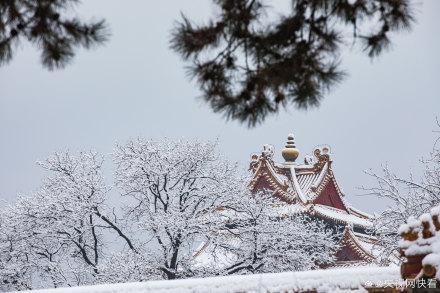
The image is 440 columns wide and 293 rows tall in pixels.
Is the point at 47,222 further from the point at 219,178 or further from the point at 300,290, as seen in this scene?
the point at 300,290

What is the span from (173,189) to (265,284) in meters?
11.1

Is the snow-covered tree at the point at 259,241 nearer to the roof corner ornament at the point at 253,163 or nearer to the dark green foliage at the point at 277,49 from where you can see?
the roof corner ornament at the point at 253,163

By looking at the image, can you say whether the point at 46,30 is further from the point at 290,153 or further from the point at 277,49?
the point at 290,153

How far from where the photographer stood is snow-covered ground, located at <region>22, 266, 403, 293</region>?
544 cm

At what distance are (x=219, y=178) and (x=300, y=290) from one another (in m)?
11.3

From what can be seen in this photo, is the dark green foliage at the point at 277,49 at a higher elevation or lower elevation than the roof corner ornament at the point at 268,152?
lower

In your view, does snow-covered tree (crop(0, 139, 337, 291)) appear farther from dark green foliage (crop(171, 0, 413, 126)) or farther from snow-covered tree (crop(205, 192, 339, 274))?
dark green foliage (crop(171, 0, 413, 126))

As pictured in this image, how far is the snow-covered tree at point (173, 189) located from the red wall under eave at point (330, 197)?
365 inches

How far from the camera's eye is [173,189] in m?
16.3

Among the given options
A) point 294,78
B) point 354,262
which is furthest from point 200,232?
point 294,78

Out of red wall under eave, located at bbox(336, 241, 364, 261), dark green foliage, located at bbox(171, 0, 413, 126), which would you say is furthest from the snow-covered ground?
red wall under eave, located at bbox(336, 241, 364, 261)

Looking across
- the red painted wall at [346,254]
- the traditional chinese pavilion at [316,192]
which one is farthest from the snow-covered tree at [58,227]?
the red painted wall at [346,254]

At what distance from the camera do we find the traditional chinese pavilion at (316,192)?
2255 centimetres

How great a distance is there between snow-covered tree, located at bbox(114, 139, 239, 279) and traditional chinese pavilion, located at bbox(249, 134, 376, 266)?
18.8 ft
